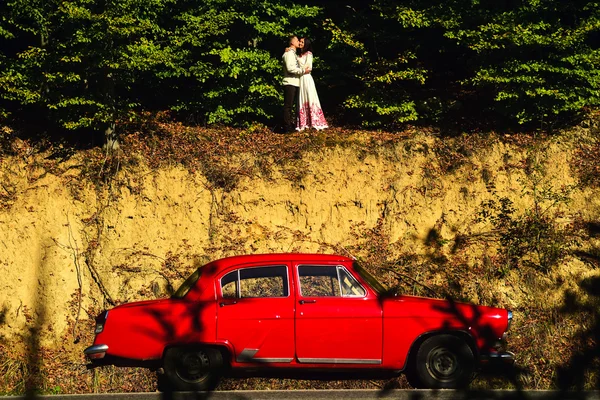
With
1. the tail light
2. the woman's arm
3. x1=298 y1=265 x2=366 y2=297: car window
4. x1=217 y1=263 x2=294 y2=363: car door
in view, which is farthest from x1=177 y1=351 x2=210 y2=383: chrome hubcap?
the woman's arm

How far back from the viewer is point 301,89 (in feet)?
48.6

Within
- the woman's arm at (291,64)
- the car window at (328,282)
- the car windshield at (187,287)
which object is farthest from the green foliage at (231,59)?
the car window at (328,282)

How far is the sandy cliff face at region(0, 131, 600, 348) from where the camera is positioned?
11.7m

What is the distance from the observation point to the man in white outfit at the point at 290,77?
14664mm

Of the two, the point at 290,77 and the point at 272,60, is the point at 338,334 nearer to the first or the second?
the point at 290,77

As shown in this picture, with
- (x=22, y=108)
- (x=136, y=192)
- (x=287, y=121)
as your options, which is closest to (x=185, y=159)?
(x=136, y=192)

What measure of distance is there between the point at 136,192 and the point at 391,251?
4697mm

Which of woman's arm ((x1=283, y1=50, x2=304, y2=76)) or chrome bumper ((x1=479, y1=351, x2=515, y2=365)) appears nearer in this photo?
chrome bumper ((x1=479, y1=351, x2=515, y2=365))

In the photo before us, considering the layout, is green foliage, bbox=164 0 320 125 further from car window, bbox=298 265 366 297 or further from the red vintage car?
the red vintage car

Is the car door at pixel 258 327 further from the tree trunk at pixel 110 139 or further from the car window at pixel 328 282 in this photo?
the tree trunk at pixel 110 139

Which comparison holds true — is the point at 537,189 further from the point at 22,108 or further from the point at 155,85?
the point at 22,108

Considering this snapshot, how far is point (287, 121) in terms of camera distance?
48.5 feet

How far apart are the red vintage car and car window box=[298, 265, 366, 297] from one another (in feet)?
0.04

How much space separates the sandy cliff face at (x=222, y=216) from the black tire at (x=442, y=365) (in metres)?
2.52
